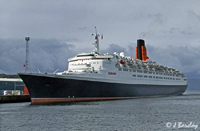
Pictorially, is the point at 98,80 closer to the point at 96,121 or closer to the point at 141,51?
the point at 96,121

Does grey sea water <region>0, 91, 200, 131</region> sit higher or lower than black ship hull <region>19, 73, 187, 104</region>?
lower

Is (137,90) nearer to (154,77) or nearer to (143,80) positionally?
(143,80)

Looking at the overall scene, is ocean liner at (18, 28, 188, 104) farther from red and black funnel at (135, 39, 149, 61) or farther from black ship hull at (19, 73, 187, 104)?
red and black funnel at (135, 39, 149, 61)

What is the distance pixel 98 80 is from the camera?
49.1m

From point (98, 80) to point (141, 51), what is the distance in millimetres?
32637

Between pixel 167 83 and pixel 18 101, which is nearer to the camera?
pixel 18 101

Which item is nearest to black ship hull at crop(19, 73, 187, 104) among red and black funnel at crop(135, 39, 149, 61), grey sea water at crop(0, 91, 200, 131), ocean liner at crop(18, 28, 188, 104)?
ocean liner at crop(18, 28, 188, 104)

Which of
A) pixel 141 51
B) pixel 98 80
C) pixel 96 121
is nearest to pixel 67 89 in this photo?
pixel 98 80

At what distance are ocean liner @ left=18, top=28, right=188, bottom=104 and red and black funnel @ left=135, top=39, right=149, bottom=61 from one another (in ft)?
16.5

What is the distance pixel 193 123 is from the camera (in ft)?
88.6

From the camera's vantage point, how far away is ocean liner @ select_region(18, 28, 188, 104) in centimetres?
4375

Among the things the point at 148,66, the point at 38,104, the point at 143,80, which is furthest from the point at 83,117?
the point at 148,66

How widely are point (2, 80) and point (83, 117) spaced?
58387 millimetres

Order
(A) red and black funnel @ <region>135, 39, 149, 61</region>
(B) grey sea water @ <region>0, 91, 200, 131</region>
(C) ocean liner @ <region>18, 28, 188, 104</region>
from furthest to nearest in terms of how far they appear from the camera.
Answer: (A) red and black funnel @ <region>135, 39, 149, 61</region>, (C) ocean liner @ <region>18, 28, 188, 104</region>, (B) grey sea water @ <region>0, 91, 200, 131</region>
